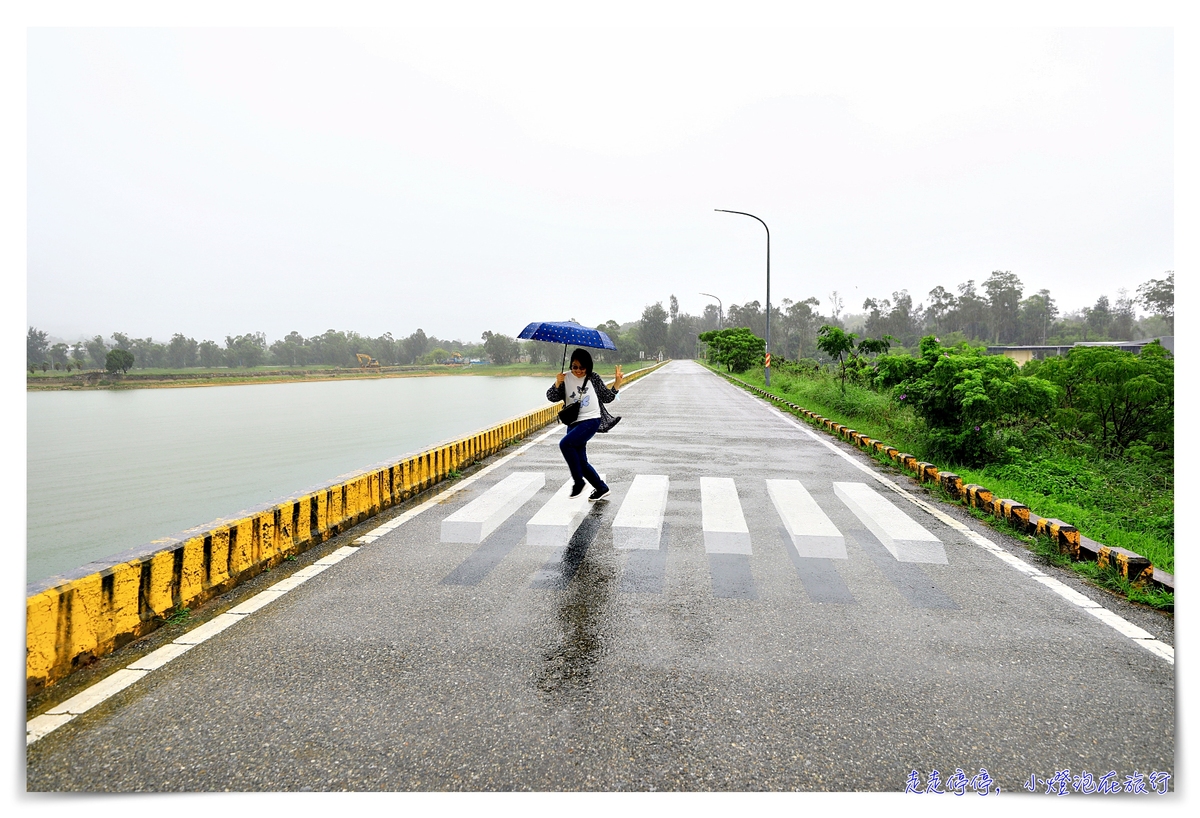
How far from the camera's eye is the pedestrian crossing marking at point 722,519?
18.2ft

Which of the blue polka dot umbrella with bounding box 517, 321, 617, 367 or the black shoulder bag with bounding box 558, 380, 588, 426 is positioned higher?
the blue polka dot umbrella with bounding box 517, 321, 617, 367

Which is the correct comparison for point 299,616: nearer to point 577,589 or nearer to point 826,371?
point 577,589

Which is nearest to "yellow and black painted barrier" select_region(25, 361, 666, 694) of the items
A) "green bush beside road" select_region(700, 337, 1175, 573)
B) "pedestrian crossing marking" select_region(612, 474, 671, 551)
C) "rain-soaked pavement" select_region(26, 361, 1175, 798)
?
"rain-soaked pavement" select_region(26, 361, 1175, 798)

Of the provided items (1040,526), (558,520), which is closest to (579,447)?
(558,520)

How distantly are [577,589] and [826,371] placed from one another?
26473 mm

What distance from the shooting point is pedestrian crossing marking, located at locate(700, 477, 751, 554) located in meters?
5.54

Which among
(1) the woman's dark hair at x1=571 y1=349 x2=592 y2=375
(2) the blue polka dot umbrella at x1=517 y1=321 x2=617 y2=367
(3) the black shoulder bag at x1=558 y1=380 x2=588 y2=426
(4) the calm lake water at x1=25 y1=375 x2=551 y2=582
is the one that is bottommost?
(4) the calm lake water at x1=25 y1=375 x2=551 y2=582

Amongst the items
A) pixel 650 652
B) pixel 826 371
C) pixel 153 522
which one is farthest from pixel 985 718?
pixel 826 371

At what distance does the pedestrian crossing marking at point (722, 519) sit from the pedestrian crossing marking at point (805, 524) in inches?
16.4

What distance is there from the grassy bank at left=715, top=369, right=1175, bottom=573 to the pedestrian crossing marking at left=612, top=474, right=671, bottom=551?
3.33 metres

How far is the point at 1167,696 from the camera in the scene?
3178mm

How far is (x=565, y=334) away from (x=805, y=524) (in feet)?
10.5

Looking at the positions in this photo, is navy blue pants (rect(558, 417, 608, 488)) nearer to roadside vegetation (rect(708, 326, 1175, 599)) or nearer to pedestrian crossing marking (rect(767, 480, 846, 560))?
pedestrian crossing marking (rect(767, 480, 846, 560))

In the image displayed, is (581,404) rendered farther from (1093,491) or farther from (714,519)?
(1093,491)
